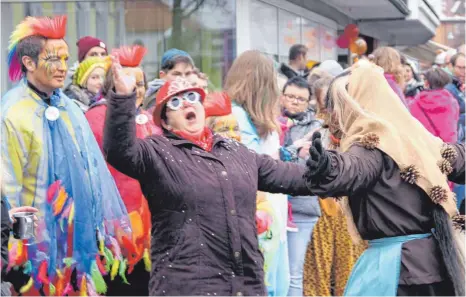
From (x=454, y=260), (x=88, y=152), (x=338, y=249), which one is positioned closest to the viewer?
(x=454, y=260)

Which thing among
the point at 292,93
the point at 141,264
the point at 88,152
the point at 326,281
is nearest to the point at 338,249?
the point at 326,281

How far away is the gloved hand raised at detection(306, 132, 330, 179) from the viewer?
377cm

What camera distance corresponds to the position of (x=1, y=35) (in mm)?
A: 9555

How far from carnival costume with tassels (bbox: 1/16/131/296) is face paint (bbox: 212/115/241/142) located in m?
0.73

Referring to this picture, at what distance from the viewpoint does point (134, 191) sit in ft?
18.5

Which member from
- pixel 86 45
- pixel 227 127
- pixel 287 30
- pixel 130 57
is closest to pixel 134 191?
pixel 227 127

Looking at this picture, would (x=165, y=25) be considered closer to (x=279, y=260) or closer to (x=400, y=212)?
(x=279, y=260)

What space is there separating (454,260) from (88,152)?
2.16 m

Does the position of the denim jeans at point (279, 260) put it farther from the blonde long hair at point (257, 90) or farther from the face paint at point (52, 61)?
the face paint at point (52, 61)

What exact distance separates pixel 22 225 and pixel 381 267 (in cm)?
159

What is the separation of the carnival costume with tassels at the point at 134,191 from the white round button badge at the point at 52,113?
59cm

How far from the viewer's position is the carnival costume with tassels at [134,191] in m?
5.57

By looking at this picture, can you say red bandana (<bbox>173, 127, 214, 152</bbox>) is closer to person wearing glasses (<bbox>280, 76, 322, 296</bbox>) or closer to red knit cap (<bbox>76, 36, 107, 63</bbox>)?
person wearing glasses (<bbox>280, 76, 322, 296</bbox>)

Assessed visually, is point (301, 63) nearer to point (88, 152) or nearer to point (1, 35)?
point (1, 35)
